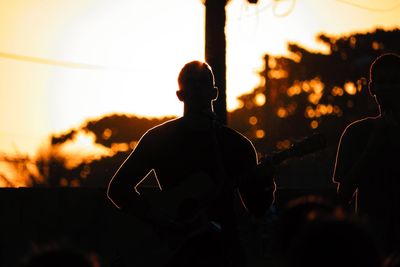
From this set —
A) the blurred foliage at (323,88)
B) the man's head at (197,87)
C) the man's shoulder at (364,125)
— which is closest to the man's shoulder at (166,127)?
the man's head at (197,87)

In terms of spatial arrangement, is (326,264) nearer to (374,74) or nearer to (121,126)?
(374,74)

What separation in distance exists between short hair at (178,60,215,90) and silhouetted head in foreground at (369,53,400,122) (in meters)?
0.89

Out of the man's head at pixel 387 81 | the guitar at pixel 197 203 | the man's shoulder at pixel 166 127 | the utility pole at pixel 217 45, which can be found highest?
the utility pole at pixel 217 45

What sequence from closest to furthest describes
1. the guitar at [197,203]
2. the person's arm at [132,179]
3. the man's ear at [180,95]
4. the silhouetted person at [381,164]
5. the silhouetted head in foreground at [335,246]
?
the silhouetted head in foreground at [335,246] < the guitar at [197,203] < the person's arm at [132,179] < the man's ear at [180,95] < the silhouetted person at [381,164]

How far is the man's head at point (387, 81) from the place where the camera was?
4566 mm

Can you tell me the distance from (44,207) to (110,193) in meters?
6.74

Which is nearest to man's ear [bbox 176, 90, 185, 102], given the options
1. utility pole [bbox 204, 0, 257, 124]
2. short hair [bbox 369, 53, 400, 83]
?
short hair [bbox 369, 53, 400, 83]

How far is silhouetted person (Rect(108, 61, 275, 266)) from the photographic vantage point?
405 centimetres

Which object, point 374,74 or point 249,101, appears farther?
point 249,101

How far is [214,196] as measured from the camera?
395 cm

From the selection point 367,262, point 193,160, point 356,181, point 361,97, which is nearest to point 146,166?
point 193,160

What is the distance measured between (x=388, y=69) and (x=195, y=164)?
116 centimetres

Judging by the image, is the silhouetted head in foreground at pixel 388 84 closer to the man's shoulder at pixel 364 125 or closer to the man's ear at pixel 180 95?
the man's shoulder at pixel 364 125

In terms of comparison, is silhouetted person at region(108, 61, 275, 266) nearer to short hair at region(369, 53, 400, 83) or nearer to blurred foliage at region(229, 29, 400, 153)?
short hair at region(369, 53, 400, 83)
